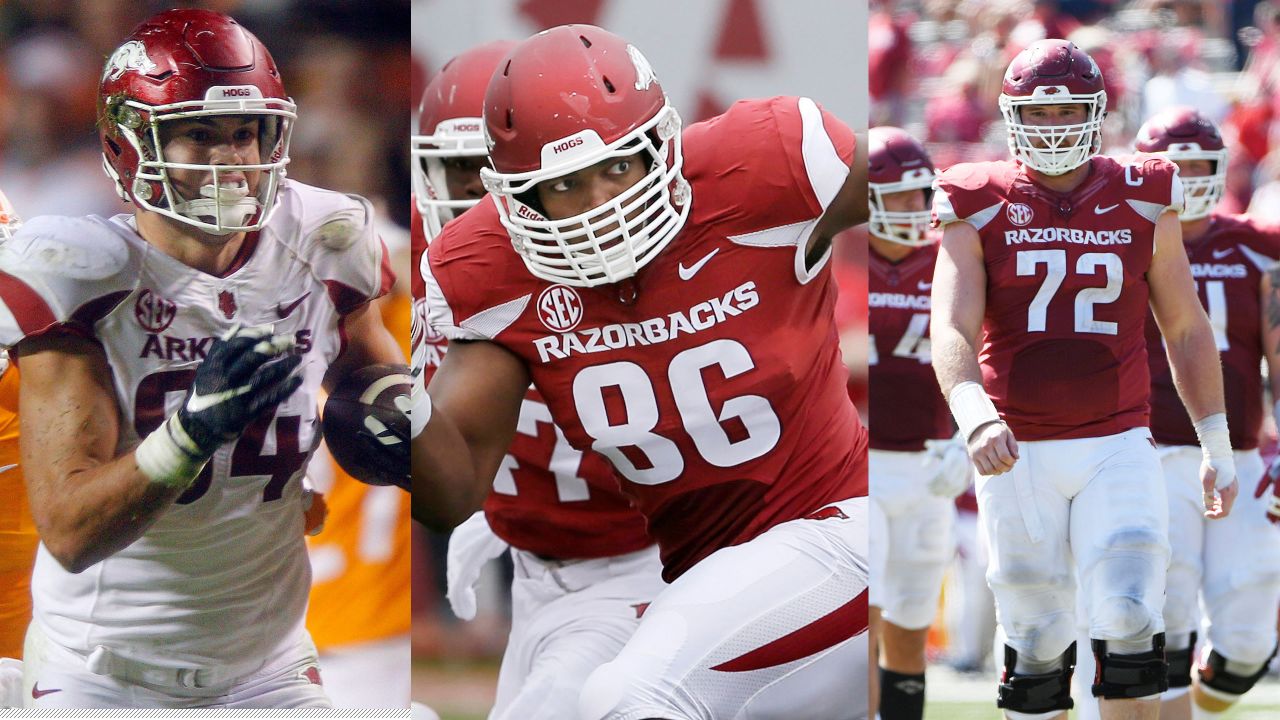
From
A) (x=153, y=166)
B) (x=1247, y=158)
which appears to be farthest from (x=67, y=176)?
(x=1247, y=158)

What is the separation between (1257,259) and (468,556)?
158cm

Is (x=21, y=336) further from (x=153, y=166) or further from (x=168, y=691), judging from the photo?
(x=168, y=691)

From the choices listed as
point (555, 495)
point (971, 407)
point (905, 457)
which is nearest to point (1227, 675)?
point (905, 457)

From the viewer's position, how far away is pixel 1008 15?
254cm

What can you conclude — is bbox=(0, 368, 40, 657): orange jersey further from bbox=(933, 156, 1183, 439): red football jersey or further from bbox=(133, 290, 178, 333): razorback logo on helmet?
bbox=(933, 156, 1183, 439): red football jersey

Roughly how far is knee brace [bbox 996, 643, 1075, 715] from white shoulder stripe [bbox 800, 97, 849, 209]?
838 mm

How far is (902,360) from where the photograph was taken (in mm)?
3209

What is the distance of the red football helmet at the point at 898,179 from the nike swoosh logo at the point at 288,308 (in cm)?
108

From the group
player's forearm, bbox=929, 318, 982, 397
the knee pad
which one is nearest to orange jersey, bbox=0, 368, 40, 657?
player's forearm, bbox=929, 318, 982, 397

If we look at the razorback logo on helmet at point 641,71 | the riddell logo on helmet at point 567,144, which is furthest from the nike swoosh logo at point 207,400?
the razorback logo on helmet at point 641,71

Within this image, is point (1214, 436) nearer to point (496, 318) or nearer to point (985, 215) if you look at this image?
point (985, 215)

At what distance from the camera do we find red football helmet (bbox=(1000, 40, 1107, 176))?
228 cm

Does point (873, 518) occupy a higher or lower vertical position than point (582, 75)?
lower

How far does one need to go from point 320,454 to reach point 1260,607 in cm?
180
